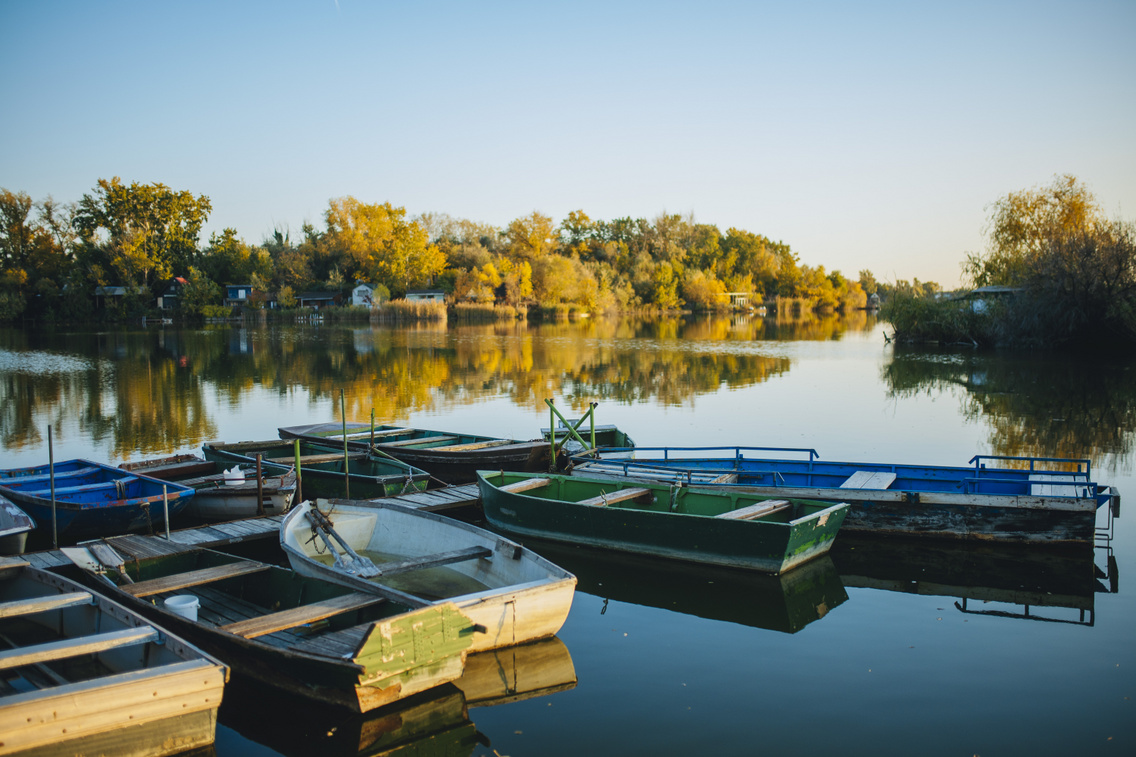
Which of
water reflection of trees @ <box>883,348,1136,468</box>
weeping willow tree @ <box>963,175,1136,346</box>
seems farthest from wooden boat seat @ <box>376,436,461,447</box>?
weeping willow tree @ <box>963,175,1136,346</box>

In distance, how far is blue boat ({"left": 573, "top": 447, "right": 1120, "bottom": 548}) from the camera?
33.2ft

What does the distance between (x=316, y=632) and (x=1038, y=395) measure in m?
26.2

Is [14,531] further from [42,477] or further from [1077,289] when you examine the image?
[1077,289]

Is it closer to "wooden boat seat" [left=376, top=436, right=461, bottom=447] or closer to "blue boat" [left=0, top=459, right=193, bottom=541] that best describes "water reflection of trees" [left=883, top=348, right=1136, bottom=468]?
"wooden boat seat" [left=376, top=436, right=461, bottom=447]

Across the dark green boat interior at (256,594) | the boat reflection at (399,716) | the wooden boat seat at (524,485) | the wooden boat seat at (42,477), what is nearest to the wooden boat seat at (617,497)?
the wooden boat seat at (524,485)

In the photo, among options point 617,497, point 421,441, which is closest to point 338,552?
point 617,497

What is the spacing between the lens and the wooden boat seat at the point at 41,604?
19.9 ft

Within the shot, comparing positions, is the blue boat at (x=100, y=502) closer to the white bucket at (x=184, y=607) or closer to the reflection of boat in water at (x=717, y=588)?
the white bucket at (x=184, y=607)

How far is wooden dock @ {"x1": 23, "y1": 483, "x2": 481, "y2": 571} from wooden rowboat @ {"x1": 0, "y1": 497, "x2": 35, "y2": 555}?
0.36m

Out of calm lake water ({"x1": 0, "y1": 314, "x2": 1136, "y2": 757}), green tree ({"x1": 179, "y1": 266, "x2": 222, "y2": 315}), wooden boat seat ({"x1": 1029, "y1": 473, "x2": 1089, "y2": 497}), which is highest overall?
green tree ({"x1": 179, "y1": 266, "x2": 222, "y2": 315})

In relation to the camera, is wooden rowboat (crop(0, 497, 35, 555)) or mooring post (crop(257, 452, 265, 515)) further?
mooring post (crop(257, 452, 265, 515))

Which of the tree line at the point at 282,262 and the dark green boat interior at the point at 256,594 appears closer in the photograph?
the dark green boat interior at the point at 256,594

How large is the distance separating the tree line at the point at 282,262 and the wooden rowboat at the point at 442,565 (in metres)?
76.5

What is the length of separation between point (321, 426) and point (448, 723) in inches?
479
